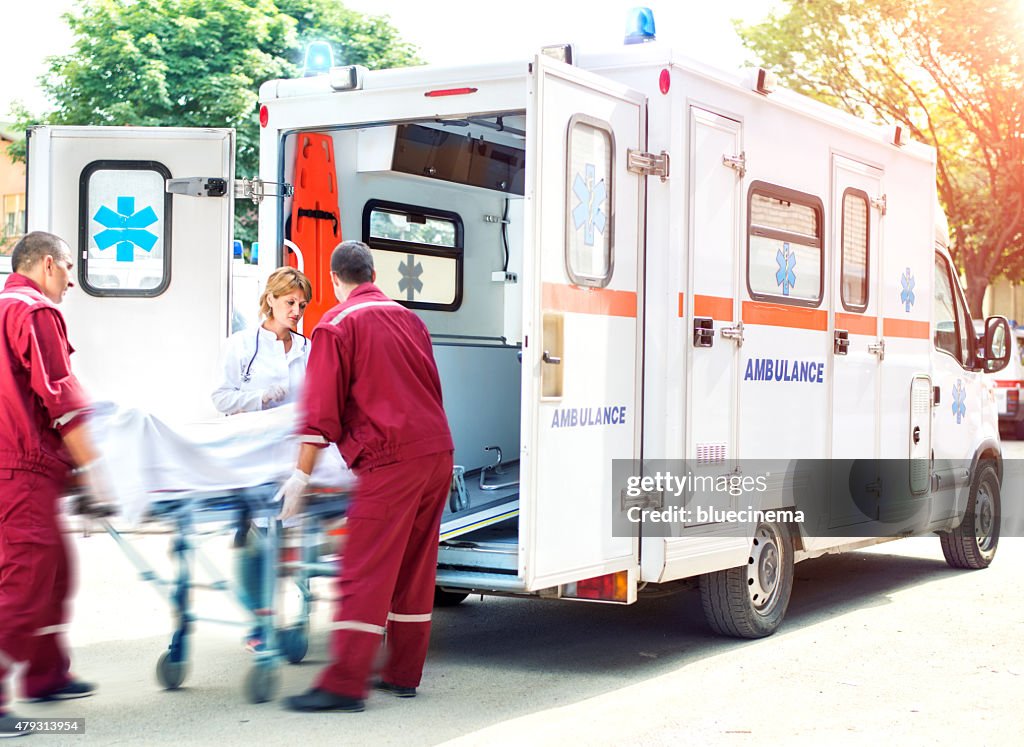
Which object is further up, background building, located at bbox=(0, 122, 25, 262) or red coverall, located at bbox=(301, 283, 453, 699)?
background building, located at bbox=(0, 122, 25, 262)

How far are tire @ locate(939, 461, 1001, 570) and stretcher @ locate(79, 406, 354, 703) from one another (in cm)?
527

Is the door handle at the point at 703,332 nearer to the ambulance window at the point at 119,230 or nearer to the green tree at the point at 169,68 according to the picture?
the ambulance window at the point at 119,230

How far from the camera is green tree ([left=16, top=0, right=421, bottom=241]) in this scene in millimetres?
26281

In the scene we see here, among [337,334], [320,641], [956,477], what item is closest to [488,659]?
[320,641]

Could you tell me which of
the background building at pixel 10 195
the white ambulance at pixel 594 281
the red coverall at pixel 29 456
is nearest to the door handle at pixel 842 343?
the white ambulance at pixel 594 281

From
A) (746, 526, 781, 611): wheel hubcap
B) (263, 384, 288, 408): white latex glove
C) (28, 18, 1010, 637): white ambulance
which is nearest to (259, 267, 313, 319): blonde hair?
(263, 384, 288, 408): white latex glove

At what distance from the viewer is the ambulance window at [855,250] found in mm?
8086

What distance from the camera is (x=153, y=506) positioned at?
550cm

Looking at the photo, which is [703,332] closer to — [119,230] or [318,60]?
[318,60]

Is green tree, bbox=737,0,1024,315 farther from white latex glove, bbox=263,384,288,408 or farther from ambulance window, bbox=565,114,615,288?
white latex glove, bbox=263,384,288,408

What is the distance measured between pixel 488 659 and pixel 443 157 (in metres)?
3.01

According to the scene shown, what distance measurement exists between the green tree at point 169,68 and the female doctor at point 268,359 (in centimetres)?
1963

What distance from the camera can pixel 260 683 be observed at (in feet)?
19.3

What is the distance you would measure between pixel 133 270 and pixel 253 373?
1440mm
